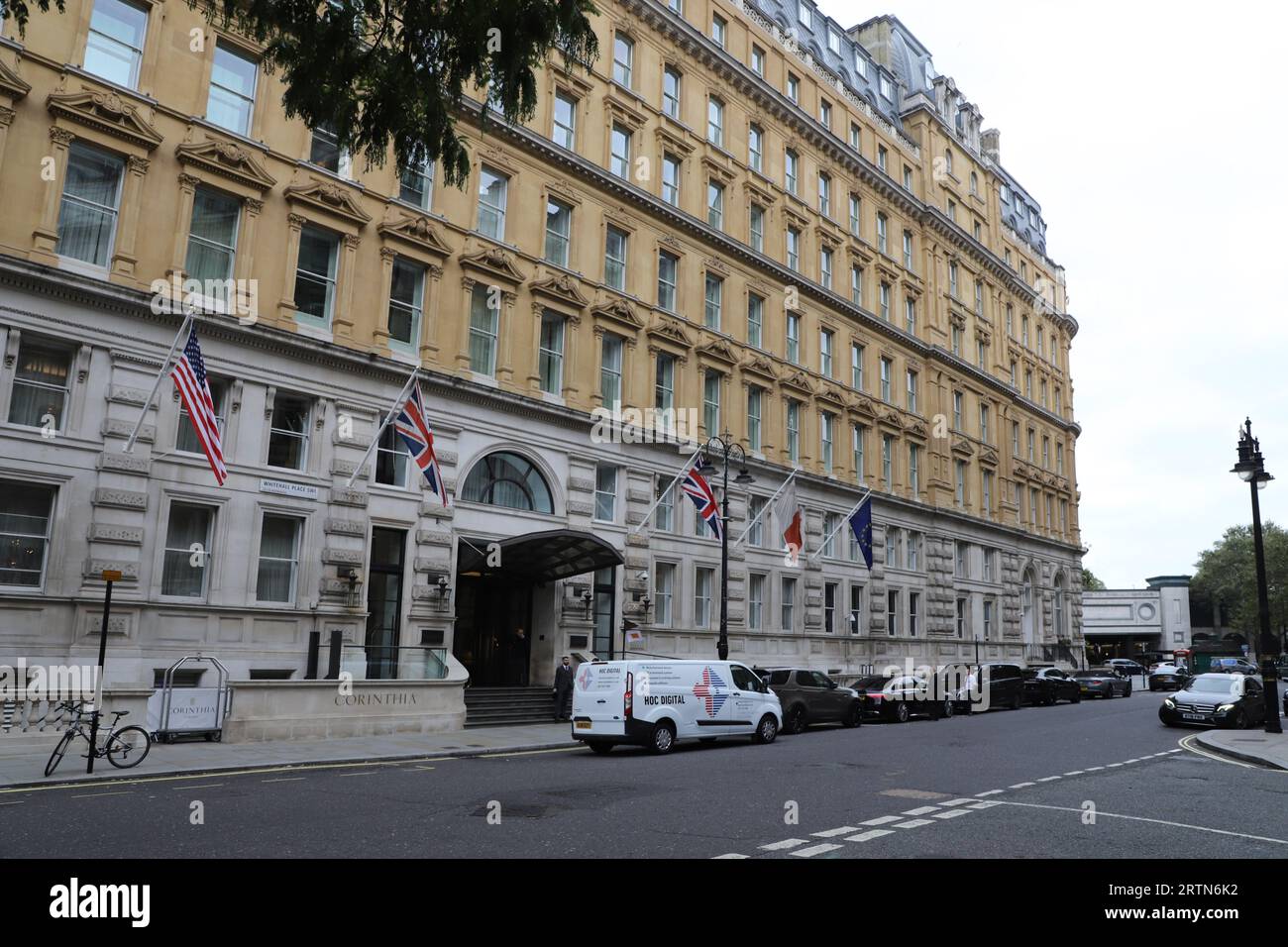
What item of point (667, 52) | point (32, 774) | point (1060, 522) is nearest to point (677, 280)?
point (667, 52)

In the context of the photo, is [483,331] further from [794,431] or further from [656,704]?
[794,431]

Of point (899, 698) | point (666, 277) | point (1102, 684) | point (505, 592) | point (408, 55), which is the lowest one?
point (1102, 684)

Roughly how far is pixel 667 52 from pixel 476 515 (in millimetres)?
19148

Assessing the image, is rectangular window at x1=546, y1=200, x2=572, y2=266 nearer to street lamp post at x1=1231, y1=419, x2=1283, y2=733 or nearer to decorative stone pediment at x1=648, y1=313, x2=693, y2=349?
decorative stone pediment at x1=648, y1=313, x2=693, y2=349

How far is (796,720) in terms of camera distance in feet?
82.1

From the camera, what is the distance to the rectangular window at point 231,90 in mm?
23156

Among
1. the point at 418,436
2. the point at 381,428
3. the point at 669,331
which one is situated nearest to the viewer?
the point at 418,436

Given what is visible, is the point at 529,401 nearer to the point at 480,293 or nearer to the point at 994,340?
the point at 480,293

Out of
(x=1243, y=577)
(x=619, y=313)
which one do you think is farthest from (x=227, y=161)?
(x=1243, y=577)

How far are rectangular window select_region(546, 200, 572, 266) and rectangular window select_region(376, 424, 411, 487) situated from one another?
316 inches

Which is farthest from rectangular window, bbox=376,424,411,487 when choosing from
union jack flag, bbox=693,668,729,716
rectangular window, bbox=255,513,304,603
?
union jack flag, bbox=693,668,729,716

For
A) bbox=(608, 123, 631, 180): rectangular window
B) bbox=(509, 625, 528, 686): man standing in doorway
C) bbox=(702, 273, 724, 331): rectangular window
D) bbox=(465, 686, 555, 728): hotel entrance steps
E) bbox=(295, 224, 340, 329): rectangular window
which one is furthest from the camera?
bbox=(702, 273, 724, 331): rectangular window

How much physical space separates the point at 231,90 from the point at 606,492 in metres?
14.9

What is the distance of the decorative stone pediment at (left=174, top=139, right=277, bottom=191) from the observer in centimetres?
2209
